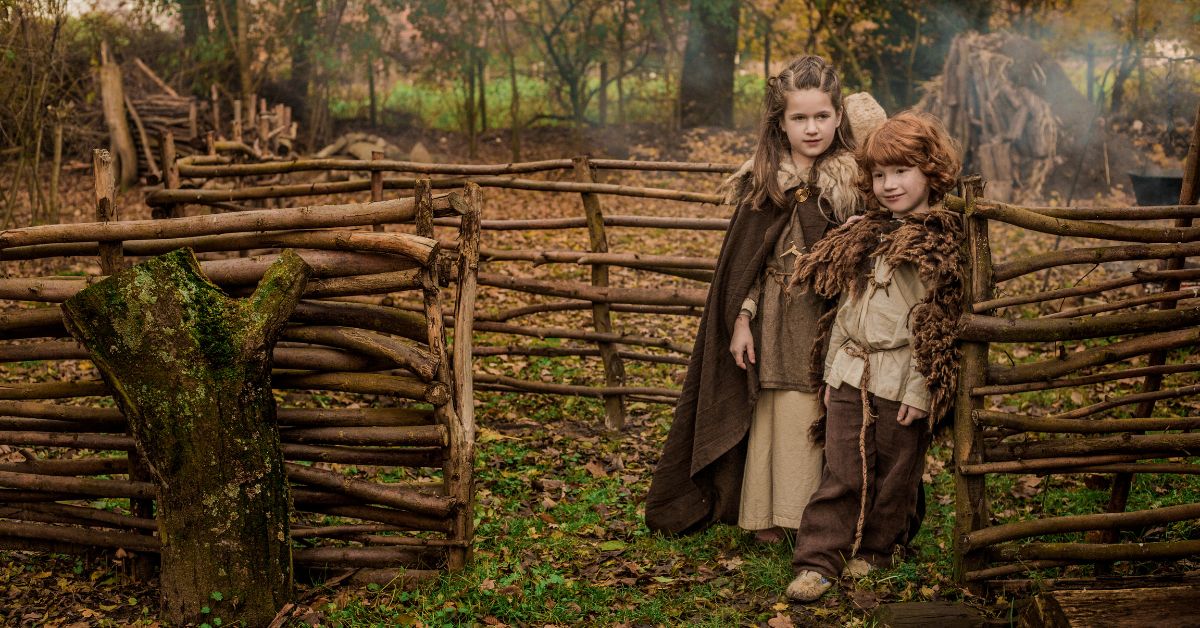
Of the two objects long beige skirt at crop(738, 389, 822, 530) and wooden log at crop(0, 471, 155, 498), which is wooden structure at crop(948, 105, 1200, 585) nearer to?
long beige skirt at crop(738, 389, 822, 530)

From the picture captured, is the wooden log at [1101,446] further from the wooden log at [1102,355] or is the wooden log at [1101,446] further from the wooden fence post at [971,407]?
the wooden log at [1102,355]

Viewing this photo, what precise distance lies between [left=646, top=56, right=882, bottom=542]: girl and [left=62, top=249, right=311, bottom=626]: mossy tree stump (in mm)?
1511

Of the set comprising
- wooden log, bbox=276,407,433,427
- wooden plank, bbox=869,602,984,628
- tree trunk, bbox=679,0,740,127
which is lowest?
wooden plank, bbox=869,602,984,628

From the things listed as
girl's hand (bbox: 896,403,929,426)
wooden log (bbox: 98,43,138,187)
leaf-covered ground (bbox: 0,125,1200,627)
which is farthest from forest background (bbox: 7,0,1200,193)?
girl's hand (bbox: 896,403,929,426)

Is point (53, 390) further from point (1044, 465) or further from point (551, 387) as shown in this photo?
point (1044, 465)

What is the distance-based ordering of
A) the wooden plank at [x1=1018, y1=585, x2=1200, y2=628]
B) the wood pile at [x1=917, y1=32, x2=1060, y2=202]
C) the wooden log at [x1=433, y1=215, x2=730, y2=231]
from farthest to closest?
the wood pile at [x1=917, y1=32, x2=1060, y2=202]
the wooden log at [x1=433, y1=215, x2=730, y2=231]
the wooden plank at [x1=1018, y1=585, x2=1200, y2=628]

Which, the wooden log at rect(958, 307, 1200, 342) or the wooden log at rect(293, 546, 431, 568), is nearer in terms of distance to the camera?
the wooden log at rect(958, 307, 1200, 342)

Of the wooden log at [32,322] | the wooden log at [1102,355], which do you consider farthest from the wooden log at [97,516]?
the wooden log at [1102,355]

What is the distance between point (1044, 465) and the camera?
3107 millimetres

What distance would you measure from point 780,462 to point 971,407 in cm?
76

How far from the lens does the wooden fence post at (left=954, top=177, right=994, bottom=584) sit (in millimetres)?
3020

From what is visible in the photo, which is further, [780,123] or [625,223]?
[625,223]

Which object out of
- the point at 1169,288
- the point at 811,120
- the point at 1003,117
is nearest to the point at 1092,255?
the point at 1169,288

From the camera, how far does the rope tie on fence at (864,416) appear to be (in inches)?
129
